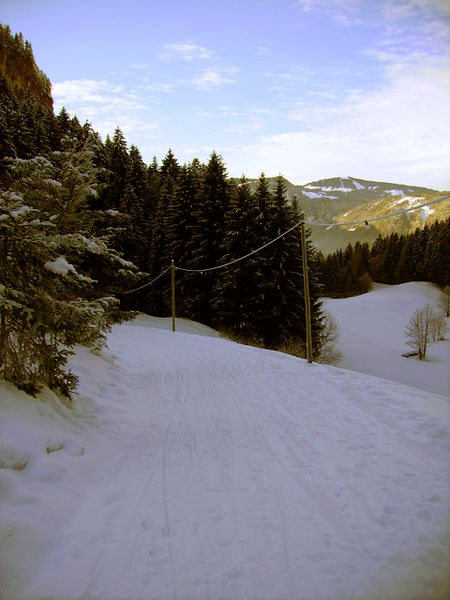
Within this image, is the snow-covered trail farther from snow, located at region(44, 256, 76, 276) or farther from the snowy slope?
the snowy slope

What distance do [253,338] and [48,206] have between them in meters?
17.5

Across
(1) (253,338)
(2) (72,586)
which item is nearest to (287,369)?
(2) (72,586)

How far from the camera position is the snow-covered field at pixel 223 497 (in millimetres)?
2316

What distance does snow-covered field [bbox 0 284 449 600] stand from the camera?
2316mm

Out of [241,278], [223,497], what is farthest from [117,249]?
[223,497]

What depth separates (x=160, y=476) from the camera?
3686 mm

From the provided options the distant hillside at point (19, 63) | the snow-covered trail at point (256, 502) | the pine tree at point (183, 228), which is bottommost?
the snow-covered trail at point (256, 502)

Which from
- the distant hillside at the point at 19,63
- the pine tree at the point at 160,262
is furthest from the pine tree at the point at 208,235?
the distant hillside at the point at 19,63

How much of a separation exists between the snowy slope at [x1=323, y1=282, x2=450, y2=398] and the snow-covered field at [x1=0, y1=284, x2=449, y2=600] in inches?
1134

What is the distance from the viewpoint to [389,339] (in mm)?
45875

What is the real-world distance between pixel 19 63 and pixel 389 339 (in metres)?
126

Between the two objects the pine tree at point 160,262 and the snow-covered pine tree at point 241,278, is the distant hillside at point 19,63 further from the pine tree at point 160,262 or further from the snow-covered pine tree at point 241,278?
the snow-covered pine tree at point 241,278

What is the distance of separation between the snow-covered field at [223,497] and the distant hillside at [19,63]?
4540 inches

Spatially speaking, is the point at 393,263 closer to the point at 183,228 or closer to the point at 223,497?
the point at 183,228
